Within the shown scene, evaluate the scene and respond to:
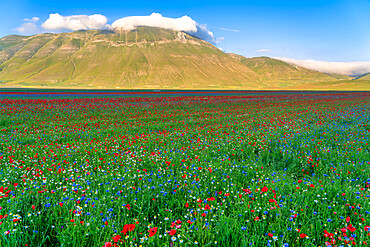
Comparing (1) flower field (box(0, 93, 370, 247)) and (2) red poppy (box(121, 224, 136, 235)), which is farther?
(1) flower field (box(0, 93, 370, 247))

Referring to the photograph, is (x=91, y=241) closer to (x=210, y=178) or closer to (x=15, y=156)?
(x=210, y=178)

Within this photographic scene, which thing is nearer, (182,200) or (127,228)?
(127,228)

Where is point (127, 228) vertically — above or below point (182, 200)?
above

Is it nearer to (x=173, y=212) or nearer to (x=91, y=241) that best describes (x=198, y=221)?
(x=173, y=212)

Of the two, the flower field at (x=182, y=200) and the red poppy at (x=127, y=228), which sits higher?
the red poppy at (x=127, y=228)

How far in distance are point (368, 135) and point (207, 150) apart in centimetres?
931

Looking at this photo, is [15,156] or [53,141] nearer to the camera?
[15,156]

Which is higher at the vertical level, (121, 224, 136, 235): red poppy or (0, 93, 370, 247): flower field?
(121, 224, 136, 235): red poppy

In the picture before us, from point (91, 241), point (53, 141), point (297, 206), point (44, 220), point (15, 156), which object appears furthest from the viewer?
point (53, 141)

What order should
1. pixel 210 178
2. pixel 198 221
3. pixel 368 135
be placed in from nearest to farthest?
pixel 198 221, pixel 210 178, pixel 368 135

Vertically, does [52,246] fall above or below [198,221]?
below

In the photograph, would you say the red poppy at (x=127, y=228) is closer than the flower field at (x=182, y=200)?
Yes

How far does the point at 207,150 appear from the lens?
820 centimetres

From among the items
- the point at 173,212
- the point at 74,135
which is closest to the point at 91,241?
the point at 173,212
